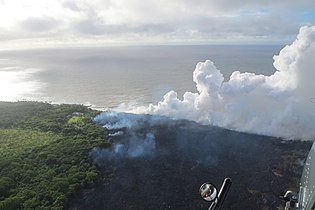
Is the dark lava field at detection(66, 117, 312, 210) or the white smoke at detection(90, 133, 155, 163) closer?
the dark lava field at detection(66, 117, 312, 210)

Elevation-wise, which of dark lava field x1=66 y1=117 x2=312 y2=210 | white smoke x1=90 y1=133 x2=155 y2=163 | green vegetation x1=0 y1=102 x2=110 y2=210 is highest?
green vegetation x1=0 y1=102 x2=110 y2=210

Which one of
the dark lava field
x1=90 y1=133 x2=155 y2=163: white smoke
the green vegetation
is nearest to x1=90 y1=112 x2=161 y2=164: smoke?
x1=90 y1=133 x2=155 y2=163: white smoke

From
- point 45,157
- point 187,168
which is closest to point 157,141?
point 187,168

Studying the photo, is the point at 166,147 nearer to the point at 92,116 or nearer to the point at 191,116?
the point at 191,116

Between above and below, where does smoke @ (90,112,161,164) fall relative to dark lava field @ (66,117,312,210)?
above

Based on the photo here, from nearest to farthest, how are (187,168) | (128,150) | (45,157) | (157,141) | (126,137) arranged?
(187,168), (45,157), (128,150), (157,141), (126,137)

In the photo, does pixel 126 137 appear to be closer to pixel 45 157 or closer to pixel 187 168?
pixel 45 157

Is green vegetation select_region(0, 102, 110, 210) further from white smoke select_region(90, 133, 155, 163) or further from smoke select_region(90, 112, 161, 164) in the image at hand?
smoke select_region(90, 112, 161, 164)

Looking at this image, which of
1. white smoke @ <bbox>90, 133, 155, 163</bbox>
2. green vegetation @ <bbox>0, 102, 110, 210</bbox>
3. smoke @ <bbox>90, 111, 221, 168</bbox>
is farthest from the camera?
white smoke @ <bbox>90, 133, 155, 163</bbox>

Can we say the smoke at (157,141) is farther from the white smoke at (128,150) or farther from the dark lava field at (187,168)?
the dark lava field at (187,168)

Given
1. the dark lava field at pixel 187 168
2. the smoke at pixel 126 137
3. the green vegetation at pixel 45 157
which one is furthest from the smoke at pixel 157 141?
the green vegetation at pixel 45 157
